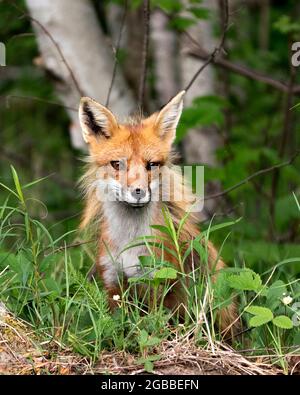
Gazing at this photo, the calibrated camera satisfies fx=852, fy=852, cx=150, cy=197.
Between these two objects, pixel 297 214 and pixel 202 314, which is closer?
pixel 202 314

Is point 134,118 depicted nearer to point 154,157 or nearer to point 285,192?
point 154,157

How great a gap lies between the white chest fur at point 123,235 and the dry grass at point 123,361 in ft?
3.35

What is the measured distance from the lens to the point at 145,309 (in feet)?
19.3

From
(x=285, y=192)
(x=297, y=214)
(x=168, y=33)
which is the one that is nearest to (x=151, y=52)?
(x=168, y=33)

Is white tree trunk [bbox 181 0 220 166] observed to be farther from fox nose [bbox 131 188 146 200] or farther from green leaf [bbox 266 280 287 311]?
green leaf [bbox 266 280 287 311]

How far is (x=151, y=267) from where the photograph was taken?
575 cm

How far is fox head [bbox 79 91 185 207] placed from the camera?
237 inches

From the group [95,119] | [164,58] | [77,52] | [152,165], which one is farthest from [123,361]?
[164,58]

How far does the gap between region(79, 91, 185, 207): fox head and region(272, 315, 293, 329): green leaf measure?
133cm

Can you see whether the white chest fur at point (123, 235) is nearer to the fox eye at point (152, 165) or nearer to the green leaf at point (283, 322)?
the fox eye at point (152, 165)

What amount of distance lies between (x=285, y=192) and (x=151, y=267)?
247 inches
